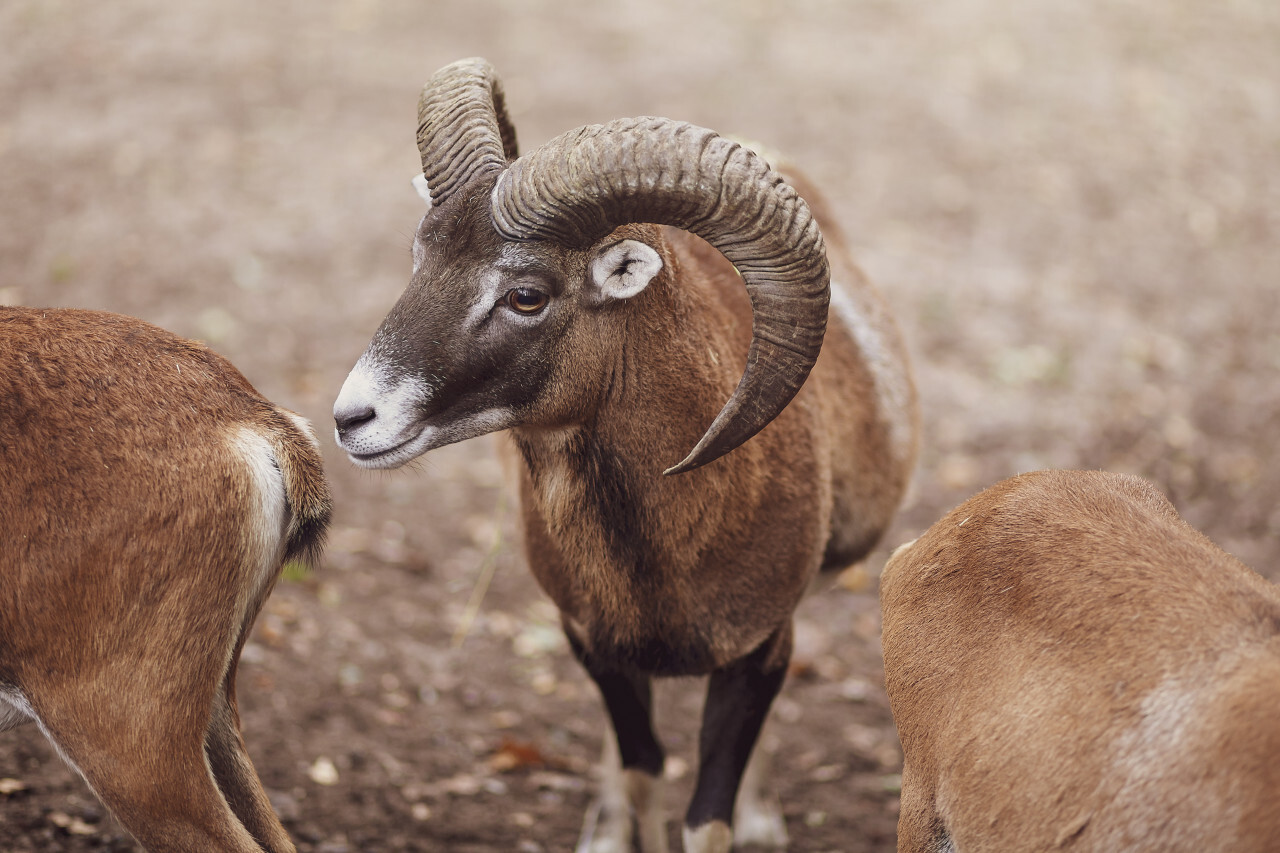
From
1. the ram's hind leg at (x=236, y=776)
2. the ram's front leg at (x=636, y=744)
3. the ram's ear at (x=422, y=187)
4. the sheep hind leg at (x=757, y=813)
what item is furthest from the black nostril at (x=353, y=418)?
the sheep hind leg at (x=757, y=813)

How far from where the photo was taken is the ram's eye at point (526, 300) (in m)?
3.73

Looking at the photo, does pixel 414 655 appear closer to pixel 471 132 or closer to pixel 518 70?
pixel 471 132

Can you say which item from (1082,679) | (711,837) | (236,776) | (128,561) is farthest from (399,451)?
(1082,679)

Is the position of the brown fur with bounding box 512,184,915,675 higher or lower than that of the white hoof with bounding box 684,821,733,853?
higher

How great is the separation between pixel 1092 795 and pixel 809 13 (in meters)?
13.7

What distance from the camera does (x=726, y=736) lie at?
14.7 ft

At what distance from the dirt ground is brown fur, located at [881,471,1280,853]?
222 cm

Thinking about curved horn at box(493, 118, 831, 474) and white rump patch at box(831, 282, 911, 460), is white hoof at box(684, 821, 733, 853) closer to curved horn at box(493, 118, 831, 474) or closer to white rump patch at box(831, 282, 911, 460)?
curved horn at box(493, 118, 831, 474)

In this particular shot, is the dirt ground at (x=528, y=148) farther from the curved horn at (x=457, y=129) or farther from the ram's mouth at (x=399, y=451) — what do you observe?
the ram's mouth at (x=399, y=451)

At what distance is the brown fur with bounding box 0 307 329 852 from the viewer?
3047 mm

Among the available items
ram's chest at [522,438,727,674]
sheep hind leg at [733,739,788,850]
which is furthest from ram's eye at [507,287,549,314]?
sheep hind leg at [733,739,788,850]

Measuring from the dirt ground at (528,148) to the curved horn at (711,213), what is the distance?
86 cm

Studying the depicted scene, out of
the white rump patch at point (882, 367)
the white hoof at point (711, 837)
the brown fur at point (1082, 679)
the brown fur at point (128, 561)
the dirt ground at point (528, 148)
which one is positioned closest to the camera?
the brown fur at point (1082, 679)

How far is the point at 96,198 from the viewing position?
33.9 ft
